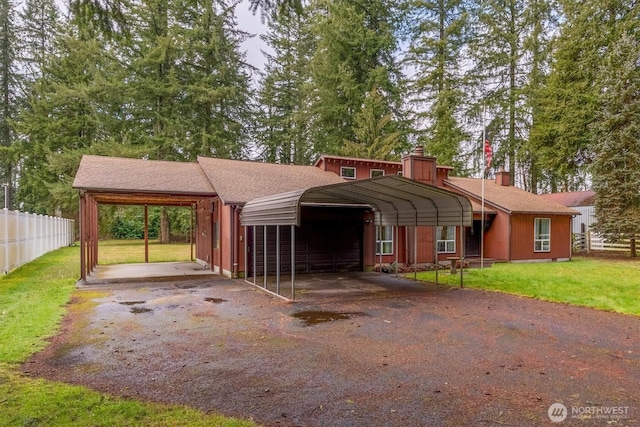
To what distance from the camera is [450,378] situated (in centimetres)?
405

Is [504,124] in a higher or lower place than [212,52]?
lower

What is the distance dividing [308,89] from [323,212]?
53.5 ft

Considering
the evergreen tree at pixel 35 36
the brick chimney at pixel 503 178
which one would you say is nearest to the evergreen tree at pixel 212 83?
the evergreen tree at pixel 35 36

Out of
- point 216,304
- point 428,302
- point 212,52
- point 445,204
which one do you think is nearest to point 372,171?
point 445,204

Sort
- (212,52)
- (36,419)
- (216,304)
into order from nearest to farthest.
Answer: (36,419) → (216,304) → (212,52)

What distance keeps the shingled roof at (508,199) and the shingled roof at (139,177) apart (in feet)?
34.4

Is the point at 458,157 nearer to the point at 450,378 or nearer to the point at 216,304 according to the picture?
the point at 216,304

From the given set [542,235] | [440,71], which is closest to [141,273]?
[542,235]

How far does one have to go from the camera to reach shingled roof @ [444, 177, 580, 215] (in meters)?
16.0

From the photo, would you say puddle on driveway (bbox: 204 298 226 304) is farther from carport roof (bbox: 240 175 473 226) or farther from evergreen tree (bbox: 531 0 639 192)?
evergreen tree (bbox: 531 0 639 192)

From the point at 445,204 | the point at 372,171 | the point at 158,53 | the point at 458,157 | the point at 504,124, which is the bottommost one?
the point at 445,204

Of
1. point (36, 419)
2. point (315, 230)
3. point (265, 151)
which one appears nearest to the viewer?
point (36, 419)

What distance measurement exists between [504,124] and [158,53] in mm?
22835

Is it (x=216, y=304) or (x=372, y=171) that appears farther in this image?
(x=372, y=171)
